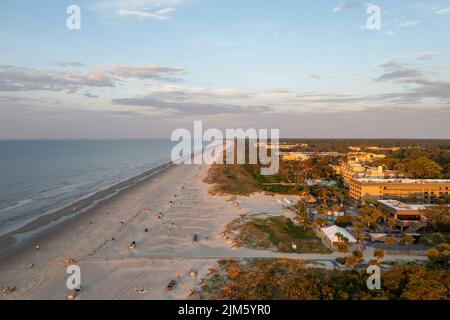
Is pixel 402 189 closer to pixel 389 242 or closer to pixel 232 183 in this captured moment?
pixel 389 242

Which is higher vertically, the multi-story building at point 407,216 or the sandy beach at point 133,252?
the multi-story building at point 407,216

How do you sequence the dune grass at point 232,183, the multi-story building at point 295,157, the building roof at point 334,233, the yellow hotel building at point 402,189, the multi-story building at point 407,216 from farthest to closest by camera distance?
1. the multi-story building at point 295,157
2. the dune grass at point 232,183
3. the yellow hotel building at point 402,189
4. the multi-story building at point 407,216
5. the building roof at point 334,233

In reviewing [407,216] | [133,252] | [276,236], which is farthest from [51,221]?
[407,216]

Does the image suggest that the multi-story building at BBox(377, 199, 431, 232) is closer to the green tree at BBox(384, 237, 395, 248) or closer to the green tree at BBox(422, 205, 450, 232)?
the green tree at BBox(422, 205, 450, 232)

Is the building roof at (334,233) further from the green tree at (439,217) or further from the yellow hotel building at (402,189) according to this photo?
the yellow hotel building at (402,189)

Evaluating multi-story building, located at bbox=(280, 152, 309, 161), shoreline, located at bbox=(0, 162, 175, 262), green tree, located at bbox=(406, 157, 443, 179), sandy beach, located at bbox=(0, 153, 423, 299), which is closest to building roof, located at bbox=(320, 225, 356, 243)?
sandy beach, located at bbox=(0, 153, 423, 299)

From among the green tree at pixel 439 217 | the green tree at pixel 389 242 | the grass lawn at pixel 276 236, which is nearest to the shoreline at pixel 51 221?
the grass lawn at pixel 276 236

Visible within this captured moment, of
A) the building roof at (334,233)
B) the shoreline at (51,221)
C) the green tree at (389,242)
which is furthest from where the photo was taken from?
the shoreline at (51,221)
